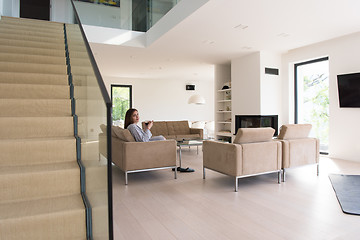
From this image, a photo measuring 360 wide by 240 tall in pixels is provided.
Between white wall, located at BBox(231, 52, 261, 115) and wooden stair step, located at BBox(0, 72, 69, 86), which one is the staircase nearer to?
wooden stair step, located at BBox(0, 72, 69, 86)

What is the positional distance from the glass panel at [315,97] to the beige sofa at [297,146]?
282cm

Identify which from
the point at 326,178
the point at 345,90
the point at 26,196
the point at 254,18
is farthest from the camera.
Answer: the point at 345,90

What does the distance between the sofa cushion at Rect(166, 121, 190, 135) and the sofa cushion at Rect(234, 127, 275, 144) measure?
438 centimetres

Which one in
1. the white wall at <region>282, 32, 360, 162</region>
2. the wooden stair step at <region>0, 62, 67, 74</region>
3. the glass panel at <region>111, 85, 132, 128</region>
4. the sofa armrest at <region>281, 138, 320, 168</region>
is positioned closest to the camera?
the wooden stair step at <region>0, 62, 67, 74</region>

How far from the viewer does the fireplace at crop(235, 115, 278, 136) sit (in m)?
7.18

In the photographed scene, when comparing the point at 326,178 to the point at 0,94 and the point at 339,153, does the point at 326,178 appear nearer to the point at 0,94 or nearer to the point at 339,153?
the point at 339,153

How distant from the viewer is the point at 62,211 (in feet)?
5.41

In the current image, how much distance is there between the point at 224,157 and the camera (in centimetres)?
376

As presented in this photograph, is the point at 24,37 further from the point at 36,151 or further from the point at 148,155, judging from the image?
the point at 36,151

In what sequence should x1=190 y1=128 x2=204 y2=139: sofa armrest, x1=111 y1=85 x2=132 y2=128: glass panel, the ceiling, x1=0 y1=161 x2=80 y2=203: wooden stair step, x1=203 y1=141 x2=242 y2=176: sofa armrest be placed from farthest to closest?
x1=111 y1=85 x2=132 y2=128: glass panel, x1=190 y1=128 x2=204 y2=139: sofa armrest, the ceiling, x1=203 y1=141 x2=242 y2=176: sofa armrest, x1=0 y1=161 x2=80 y2=203: wooden stair step

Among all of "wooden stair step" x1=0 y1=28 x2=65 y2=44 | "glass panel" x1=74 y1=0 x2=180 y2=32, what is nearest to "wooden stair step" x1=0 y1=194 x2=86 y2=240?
"wooden stair step" x1=0 y1=28 x2=65 y2=44

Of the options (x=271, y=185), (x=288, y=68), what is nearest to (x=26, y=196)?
(x=271, y=185)

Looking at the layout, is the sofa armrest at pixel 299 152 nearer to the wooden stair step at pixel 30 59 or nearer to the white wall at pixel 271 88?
the white wall at pixel 271 88

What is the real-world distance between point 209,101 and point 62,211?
12243 millimetres
